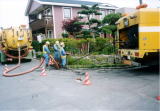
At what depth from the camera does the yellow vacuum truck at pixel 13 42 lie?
14.6m

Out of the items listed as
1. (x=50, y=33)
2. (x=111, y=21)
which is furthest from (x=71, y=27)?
(x=111, y=21)

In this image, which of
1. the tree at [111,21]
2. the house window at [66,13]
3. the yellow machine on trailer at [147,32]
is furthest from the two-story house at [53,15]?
the yellow machine on trailer at [147,32]

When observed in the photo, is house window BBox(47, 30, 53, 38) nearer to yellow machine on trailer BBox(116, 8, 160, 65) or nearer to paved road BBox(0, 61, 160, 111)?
yellow machine on trailer BBox(116, 8, 160, 65)

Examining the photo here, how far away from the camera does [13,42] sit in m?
14.6

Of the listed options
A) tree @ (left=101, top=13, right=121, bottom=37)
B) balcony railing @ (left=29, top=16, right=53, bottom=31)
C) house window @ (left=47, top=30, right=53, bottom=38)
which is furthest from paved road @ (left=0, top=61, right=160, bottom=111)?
house window @ (left=47, top=30, right=53, bottom=38)

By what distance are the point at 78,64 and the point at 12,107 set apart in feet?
24.5

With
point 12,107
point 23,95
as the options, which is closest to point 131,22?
point 23,95

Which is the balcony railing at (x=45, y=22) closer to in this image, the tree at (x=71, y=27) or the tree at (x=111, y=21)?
the tree at (x=71, y=27)

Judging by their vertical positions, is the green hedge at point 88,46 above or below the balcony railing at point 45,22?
below

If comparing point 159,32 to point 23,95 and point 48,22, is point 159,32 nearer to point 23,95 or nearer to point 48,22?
point 23,95

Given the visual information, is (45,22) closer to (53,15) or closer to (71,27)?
(53,15)

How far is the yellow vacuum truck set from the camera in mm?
14617

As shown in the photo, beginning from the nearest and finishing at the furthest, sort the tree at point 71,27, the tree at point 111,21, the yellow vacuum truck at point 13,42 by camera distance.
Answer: the yellow vacuum truck at point 13,42 < the tree at point 111,21 < the tree at point 71,27

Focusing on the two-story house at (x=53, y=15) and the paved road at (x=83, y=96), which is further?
the two-story house at (x=53, y=15)
